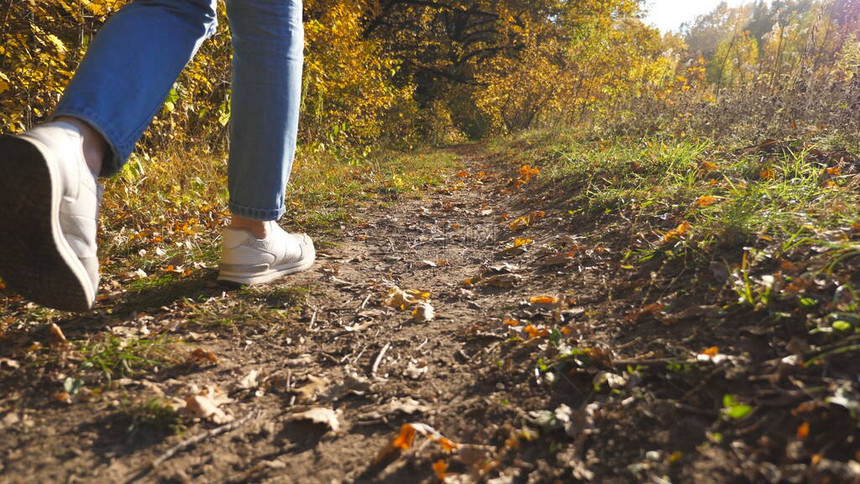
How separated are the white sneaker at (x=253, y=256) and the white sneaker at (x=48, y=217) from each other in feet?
2.04

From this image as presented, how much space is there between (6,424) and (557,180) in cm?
425

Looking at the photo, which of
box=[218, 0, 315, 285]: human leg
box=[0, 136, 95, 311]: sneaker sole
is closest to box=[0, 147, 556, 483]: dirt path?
box=[0, 136, 95, 311]: sneaker sole

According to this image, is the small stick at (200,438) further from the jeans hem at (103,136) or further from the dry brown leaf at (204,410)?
the jeans hem at (103,136)

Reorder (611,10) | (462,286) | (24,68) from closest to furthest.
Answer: (462,286)
(24,68)
(611,10)

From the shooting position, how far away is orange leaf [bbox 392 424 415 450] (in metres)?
1.15

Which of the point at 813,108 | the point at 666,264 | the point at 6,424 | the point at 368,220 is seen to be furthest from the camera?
the point at 813,108

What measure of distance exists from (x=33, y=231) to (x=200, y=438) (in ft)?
2.29

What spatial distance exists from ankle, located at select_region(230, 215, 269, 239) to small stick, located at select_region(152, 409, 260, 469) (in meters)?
0.89

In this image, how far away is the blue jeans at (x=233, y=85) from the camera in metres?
1.45

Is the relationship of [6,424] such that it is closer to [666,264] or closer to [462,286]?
[462,286]

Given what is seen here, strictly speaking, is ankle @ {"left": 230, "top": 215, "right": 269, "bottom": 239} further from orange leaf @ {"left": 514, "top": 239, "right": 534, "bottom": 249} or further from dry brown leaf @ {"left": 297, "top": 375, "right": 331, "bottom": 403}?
orange leaf @ {"left": 514, "top": 239, "right": 534, "bottom": 249}

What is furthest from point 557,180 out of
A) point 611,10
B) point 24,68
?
point 611,10

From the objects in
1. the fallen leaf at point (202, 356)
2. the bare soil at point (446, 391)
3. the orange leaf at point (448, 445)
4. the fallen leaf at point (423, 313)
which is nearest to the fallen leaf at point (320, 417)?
the bare soil at point (446, 391)

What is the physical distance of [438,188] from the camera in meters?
6.02
